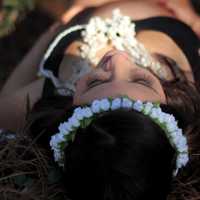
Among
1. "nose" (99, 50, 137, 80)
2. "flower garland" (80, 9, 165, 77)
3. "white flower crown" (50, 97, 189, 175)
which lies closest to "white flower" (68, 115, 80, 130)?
"white flower crown" (50, 97, 189, 175)

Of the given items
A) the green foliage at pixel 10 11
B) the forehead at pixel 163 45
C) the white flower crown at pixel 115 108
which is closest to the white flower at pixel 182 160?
the white flower crown at pixel 115 108

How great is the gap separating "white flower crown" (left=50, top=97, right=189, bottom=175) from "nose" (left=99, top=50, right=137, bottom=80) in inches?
6.3

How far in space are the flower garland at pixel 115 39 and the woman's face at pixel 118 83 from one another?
0.93 ft

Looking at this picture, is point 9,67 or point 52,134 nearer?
point 52,134

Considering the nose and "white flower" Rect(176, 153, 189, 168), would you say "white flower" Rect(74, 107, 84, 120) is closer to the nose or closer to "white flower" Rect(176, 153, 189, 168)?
the nose

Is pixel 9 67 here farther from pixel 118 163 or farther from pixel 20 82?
pixel 118 163

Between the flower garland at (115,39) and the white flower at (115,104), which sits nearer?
the white flower at (115,104)

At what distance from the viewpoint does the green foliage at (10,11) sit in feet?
11.4

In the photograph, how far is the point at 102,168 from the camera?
1910 millimetres

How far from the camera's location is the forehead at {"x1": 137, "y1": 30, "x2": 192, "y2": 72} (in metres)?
2.74

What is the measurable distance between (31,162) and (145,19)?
888 millimetres

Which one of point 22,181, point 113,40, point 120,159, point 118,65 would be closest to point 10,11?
Answer: point 113,40

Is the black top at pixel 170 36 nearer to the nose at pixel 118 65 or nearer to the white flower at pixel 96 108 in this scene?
the nose at pixel 118 65

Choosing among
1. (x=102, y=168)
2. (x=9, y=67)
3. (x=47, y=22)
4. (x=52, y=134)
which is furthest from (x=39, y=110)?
(x=47, y=22)
